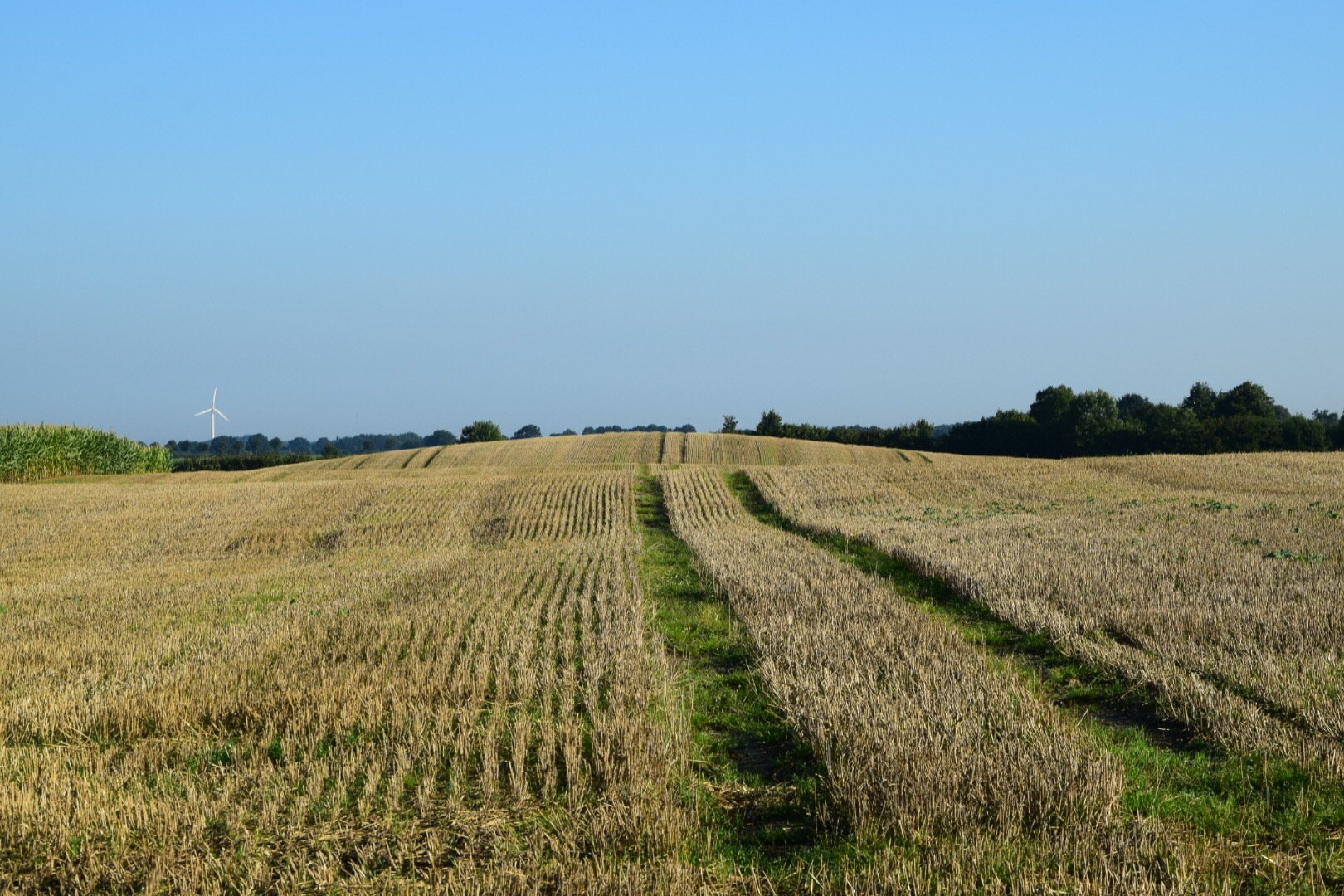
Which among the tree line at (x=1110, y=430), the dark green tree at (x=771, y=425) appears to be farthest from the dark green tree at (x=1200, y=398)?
the dark green tree at (x=771, y=425)

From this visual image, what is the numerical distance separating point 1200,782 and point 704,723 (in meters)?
4.81

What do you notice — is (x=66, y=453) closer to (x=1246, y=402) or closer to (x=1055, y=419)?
(x=1055, y=419)

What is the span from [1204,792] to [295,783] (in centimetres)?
753

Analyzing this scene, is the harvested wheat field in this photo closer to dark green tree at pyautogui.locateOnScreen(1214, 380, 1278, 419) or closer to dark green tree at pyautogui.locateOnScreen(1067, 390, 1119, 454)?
dark green tree at pyautogui.locateOnScreen(1067, 390, 1119, 454)

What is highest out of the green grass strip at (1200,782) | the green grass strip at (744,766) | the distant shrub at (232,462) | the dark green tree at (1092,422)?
the dark green tree at (1092,422)

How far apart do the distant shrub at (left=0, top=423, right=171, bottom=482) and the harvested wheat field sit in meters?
47.1

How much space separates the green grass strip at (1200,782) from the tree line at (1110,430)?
309 ft

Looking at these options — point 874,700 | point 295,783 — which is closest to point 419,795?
point 295,783

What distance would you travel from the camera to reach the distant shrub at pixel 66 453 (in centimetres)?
6419

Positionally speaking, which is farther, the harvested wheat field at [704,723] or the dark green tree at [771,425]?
the dark green tree at [771,425]

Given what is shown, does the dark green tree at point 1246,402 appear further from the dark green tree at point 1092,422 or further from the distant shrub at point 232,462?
the distant shrub at point 232,462

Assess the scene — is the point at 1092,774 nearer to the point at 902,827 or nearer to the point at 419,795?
the point at 902,827

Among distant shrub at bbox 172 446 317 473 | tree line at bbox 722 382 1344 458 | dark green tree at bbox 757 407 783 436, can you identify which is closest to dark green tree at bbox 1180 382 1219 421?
tree line at bbox 722 382 1344 458

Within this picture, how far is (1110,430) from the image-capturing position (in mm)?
110562
